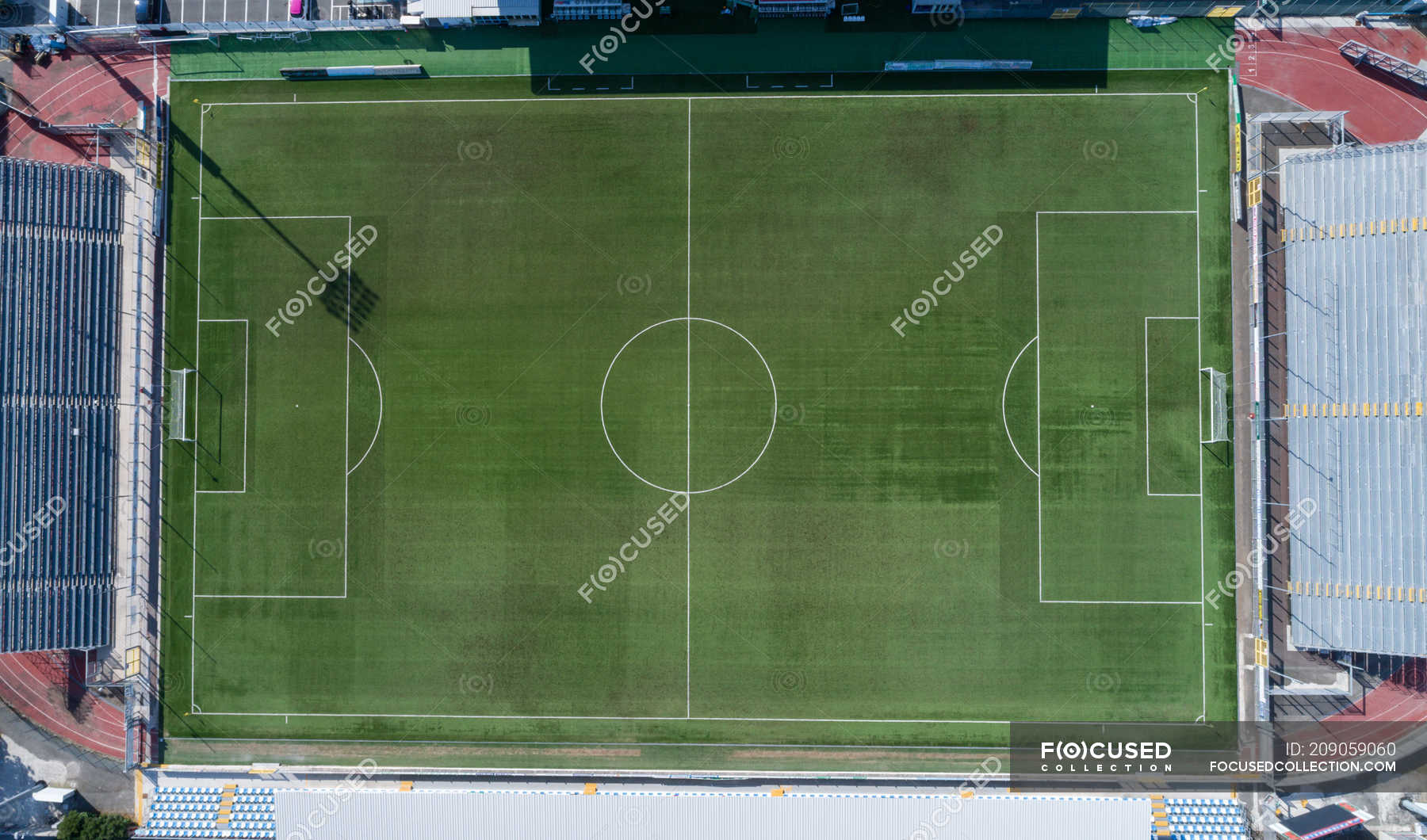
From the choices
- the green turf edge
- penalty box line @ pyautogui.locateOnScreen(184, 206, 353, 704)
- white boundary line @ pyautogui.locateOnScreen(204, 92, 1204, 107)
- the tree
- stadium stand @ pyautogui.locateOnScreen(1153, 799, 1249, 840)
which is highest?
the green turf edge

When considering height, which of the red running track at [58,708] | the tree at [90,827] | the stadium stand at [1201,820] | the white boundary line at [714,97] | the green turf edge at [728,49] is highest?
the green turf edge at [728,49]

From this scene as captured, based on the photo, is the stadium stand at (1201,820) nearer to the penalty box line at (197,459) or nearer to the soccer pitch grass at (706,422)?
the soccer pitch grass at (706,422)

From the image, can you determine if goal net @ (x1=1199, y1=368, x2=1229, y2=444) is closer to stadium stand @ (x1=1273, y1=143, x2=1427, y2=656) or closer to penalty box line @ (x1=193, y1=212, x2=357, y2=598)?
stadium stand @ (x1=1273, y1=143, x2=1427, y2=656)

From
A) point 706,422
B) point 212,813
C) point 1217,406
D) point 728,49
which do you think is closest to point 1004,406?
point 1217,406

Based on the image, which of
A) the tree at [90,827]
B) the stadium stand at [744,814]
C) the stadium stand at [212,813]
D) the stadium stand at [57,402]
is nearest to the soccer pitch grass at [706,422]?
the stadium stand at [744,814]

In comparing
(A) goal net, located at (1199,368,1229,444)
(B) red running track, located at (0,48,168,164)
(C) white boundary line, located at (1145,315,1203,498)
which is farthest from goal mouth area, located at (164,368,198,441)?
(A) goal net, located at (1199,368,1229,444)

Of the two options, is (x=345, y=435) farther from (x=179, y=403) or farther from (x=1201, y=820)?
(x=1201, y=820)
